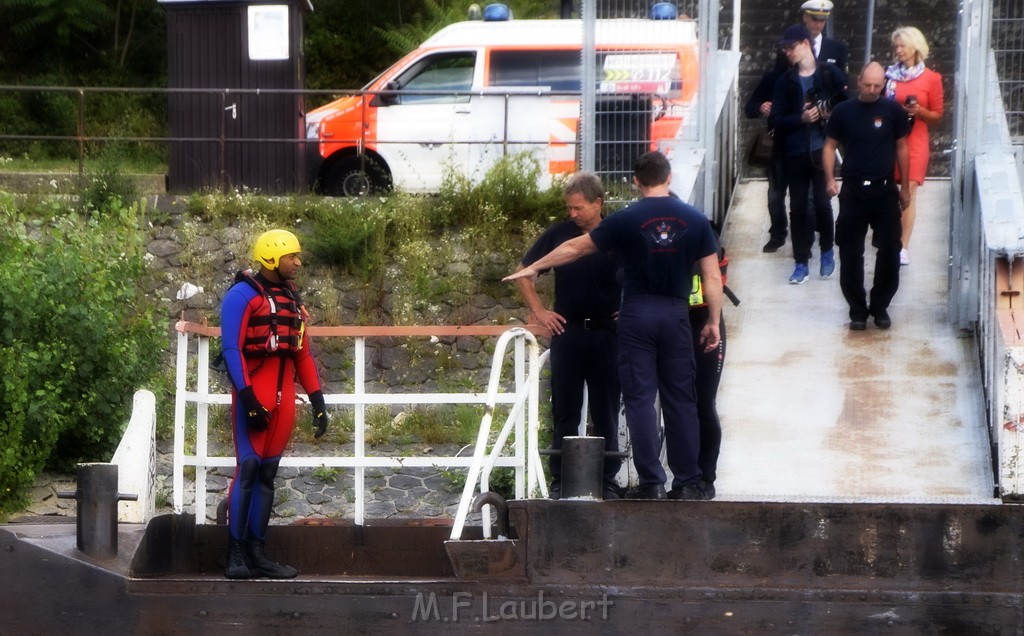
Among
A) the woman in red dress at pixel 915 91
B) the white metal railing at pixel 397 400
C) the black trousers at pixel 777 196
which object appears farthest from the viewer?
the black trousers at pixel 777 196

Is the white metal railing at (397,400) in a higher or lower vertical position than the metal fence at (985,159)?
lower

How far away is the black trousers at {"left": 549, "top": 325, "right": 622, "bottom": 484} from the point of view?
7246 mm

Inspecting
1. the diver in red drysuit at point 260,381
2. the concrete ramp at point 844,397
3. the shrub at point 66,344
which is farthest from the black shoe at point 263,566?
the shrub at point 66,344

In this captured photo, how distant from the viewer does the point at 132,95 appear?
72.5 ft

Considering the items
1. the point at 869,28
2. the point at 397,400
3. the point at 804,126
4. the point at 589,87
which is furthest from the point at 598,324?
the point at 869,28

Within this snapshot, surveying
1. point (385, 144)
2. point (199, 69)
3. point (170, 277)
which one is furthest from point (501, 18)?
point (170, 277)

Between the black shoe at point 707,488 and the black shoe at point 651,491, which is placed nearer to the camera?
the black shoe at point 651,491

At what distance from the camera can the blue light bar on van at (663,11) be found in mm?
9766

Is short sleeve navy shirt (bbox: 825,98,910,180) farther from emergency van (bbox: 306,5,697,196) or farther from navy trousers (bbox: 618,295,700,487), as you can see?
emergency van (bbox: 306,5,697,196)

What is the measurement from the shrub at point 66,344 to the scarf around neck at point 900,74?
650 centimetres

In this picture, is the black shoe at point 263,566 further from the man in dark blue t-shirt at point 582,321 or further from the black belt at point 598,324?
the black belt at point 598,324

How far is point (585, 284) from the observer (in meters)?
7.22

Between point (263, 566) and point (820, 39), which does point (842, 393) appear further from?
point (263, 566)

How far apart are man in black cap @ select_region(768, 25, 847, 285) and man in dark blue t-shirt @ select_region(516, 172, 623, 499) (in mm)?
3182
